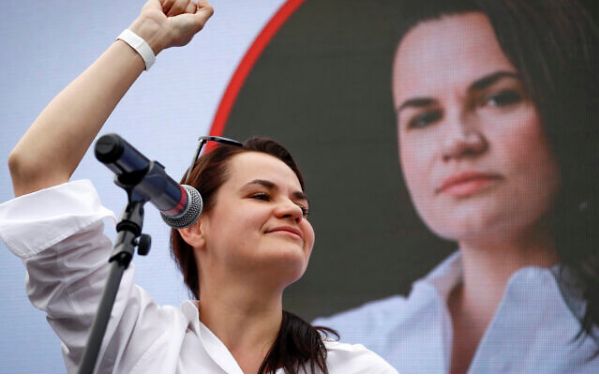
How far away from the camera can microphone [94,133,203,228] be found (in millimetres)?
922

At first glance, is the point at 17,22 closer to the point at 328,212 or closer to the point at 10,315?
the point at 10,315

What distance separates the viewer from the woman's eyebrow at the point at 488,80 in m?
2.27

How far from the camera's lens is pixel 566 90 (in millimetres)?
2285

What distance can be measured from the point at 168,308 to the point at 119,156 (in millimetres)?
626

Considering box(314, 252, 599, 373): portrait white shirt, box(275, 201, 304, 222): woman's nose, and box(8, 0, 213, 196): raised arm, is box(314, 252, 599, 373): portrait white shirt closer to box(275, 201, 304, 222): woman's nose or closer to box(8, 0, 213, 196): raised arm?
box(275, 201, 304, 222): woman's nose

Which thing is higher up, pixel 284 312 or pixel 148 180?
pixel 148 180

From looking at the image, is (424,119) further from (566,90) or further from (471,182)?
(566,90)

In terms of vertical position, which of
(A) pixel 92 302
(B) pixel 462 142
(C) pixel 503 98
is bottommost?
(A) pixel 92 302

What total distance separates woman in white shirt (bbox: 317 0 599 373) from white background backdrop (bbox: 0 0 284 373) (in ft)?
1.76

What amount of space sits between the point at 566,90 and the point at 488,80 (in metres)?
0.23

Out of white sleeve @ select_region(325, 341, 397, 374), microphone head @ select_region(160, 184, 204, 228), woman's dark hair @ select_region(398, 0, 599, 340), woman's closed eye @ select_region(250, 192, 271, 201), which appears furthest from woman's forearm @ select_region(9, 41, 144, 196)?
woman's dark hair @ select_region(398, 0, 599, 340)

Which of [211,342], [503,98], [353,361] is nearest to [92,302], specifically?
[211,342]

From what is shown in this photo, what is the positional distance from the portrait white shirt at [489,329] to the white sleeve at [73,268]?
922 millimetres

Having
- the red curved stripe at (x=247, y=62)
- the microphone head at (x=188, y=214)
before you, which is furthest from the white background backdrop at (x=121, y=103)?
the microphone head at (x=188, y=214)
